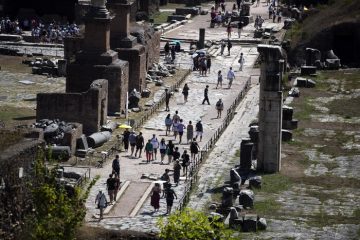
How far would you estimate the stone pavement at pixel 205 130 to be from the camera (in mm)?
45031

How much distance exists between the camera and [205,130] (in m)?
60.5

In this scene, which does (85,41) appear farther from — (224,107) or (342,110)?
(342,110)

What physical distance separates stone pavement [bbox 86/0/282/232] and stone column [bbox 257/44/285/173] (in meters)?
1.75

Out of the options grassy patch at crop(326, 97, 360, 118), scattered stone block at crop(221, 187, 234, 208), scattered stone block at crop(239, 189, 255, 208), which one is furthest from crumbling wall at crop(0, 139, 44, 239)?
grassy patch at crop(326, 97, 360, 118)

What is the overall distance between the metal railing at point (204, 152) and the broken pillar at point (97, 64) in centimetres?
493

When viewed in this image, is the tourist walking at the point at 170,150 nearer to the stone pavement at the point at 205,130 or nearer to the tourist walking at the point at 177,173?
the stone pavement at the point at 205,130

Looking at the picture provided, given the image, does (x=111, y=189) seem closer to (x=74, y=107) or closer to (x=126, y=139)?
(x=126, y=139)

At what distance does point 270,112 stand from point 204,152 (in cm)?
471

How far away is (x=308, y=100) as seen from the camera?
64.8m

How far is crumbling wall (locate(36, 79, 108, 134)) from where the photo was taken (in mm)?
58062

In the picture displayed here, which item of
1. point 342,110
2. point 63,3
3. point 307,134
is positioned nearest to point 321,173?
point 307,134

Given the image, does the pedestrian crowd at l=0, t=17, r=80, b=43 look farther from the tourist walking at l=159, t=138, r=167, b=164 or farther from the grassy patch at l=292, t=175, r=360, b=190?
the grassy patch at l=292, t=175, r=360, b=190

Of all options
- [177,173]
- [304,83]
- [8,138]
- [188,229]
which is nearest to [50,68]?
[304,83]

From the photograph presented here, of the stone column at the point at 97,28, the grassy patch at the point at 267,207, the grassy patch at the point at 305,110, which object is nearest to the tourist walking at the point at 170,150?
the grassy patch at the point at 267,207
